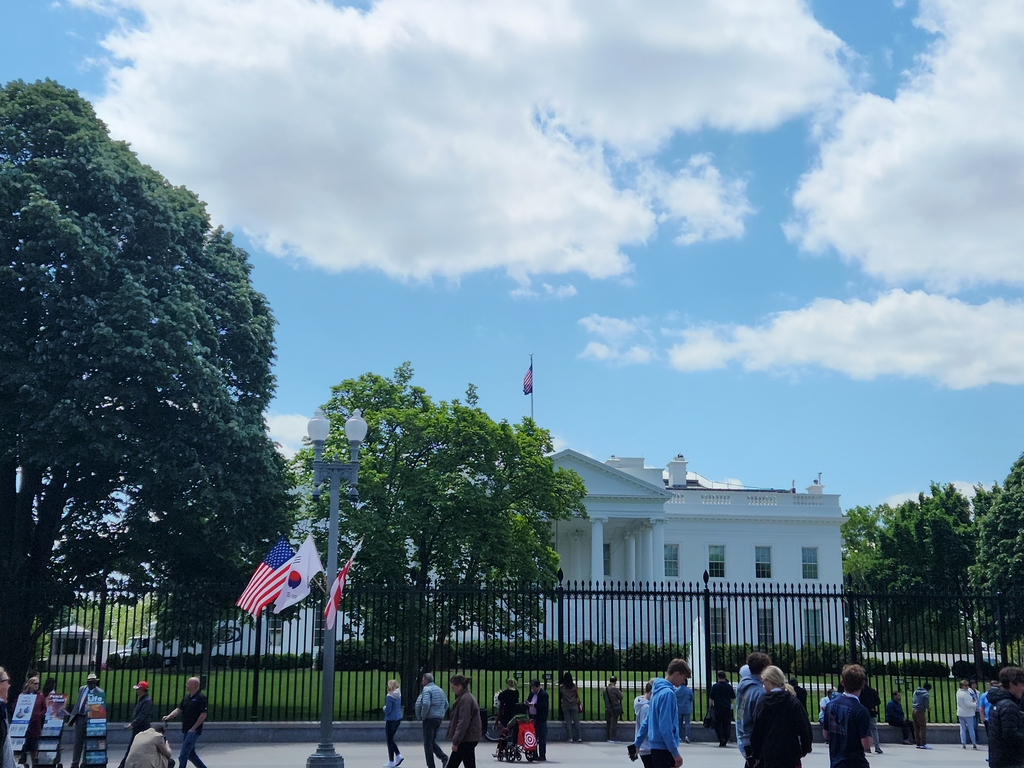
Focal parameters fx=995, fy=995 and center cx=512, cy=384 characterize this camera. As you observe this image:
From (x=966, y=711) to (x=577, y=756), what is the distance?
29.9 feet

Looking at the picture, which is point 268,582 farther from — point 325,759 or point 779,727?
point 779,727

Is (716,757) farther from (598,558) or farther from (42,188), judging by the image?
(598,558)

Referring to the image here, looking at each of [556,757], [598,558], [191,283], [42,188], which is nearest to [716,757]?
[556,757]

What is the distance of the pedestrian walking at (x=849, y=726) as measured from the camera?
7914 millimetres

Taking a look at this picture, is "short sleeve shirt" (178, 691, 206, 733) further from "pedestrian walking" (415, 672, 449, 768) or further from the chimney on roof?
the chimney on roof

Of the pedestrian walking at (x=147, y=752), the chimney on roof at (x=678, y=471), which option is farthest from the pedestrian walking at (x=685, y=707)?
the chimney on roof at (x=678, y=471)

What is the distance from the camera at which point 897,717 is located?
22.8 metres

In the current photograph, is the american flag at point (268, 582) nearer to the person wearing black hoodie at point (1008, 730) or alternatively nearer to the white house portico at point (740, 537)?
the person wearing black hoodie at point (1008, 730)

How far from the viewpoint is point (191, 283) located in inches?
1022

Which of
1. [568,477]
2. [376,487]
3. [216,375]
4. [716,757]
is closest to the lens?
[716,757]

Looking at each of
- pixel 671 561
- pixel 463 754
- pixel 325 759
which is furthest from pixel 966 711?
pixel 671 561

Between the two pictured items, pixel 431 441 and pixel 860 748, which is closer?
pixel 860 748

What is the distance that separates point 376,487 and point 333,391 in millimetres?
4120

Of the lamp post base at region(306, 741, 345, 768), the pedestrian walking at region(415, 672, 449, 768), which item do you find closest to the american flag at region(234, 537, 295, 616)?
the lamp post base at region(306, 741, 345, 768)
